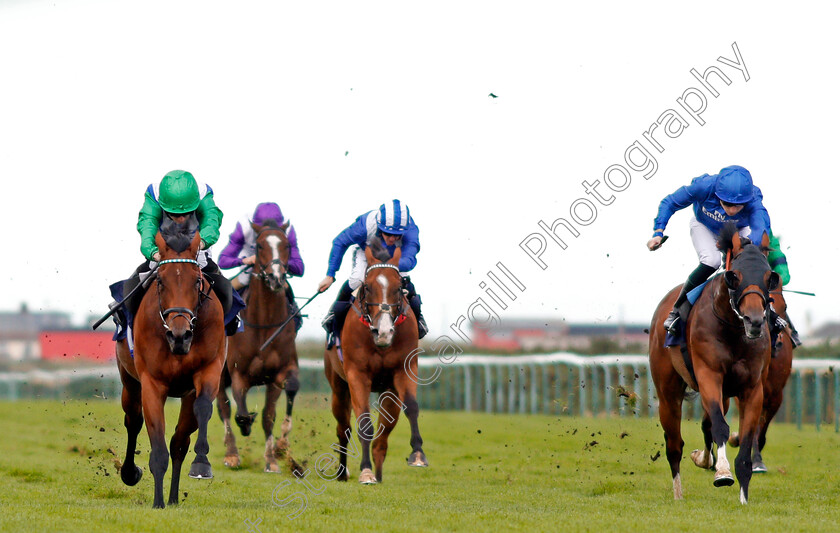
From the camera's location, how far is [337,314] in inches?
425

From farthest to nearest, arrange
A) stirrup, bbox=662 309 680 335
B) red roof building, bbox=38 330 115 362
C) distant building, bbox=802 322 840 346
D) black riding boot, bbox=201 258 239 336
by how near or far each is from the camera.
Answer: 1. distant building, bbox=802 322 840 346
2. red roof building, bbox=38 330 115 362
3. stirrup, bbox=662 309 680 335
4. black riding boot, bbox=201 258 239 336

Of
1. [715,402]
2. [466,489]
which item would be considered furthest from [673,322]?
[466,489]

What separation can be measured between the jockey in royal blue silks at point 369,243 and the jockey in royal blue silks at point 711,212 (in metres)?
2.39

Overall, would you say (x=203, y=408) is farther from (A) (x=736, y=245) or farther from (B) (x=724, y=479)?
(A) (x=736, y=245)

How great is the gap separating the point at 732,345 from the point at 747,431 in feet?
2.19

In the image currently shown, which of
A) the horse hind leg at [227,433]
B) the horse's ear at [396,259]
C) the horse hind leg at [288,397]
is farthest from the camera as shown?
the horse hind leg at [227,433]

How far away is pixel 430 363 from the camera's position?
80.9 ft

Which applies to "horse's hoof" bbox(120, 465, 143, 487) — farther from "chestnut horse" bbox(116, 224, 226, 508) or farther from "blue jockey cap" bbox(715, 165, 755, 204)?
"blue jockey cap" bbox(715, 165, 755, 204)

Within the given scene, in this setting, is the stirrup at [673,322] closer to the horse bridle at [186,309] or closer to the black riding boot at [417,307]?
the black riding boot at [417,307]

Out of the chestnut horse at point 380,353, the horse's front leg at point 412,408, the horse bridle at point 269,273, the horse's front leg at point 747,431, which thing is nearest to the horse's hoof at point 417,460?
the horse's front leg at point 412,408

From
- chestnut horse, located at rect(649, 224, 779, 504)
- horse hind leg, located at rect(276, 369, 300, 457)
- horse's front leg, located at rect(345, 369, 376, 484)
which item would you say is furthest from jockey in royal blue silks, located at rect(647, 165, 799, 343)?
horse hind leg, located at rect(276, 369, 300, 457)

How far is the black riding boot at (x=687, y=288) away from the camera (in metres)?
9.20

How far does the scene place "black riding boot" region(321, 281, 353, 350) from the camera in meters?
10.8

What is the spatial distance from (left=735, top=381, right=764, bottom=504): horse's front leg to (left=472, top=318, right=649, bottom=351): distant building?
1206cm
